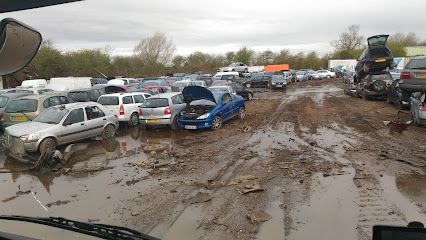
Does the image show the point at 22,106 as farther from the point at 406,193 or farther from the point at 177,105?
the point at 406,193

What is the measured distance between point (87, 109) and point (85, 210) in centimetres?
674

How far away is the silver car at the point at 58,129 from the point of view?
11000 mm

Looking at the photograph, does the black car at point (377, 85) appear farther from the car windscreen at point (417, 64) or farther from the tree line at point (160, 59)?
the tree line at point (160, 59)

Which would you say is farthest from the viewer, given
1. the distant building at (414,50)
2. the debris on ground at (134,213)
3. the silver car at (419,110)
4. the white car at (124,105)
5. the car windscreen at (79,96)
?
the distant building at (414,50)

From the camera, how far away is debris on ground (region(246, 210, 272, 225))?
245 inches

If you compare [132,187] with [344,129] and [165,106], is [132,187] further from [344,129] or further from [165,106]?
[344,129]

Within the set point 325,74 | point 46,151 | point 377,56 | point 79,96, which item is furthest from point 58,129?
point 325,74

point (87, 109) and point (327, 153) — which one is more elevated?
point (87, 109)

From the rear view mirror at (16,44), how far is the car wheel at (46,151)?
8674mm

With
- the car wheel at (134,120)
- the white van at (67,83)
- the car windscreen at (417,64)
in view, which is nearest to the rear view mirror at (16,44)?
the car wheel at (134,120)

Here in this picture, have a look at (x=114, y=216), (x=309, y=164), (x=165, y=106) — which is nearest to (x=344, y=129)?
(x=309, y=164)

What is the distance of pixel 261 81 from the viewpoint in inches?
1565

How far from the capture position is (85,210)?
702cm

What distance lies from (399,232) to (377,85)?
71.9 feet
